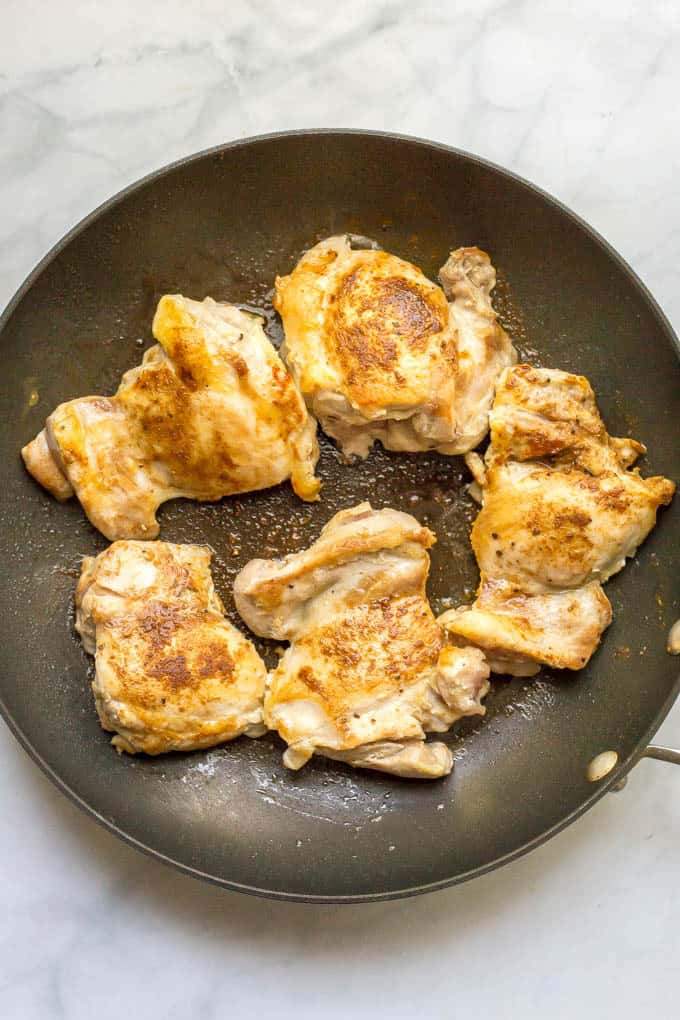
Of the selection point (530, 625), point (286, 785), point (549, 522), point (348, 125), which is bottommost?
point (286, 785)

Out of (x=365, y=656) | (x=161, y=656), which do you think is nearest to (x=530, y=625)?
(x=365, y=656)

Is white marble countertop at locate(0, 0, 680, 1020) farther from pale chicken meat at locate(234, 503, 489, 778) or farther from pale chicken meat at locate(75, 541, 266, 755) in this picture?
pale chicken meat at locate(234, 503, 489, 778)

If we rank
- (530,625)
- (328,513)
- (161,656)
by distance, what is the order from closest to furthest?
(161,656) < (530,625) < (328,513)

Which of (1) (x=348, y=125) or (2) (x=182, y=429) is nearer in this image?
(2) (x=182, y=429)

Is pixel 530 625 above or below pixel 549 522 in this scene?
below

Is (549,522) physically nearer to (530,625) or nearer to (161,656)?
(530,625)

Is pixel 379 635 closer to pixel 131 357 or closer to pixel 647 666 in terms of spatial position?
pixel 647 666

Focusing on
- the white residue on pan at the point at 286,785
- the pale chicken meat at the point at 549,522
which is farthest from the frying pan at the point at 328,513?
the pale chicken meat at the point at 549,522
